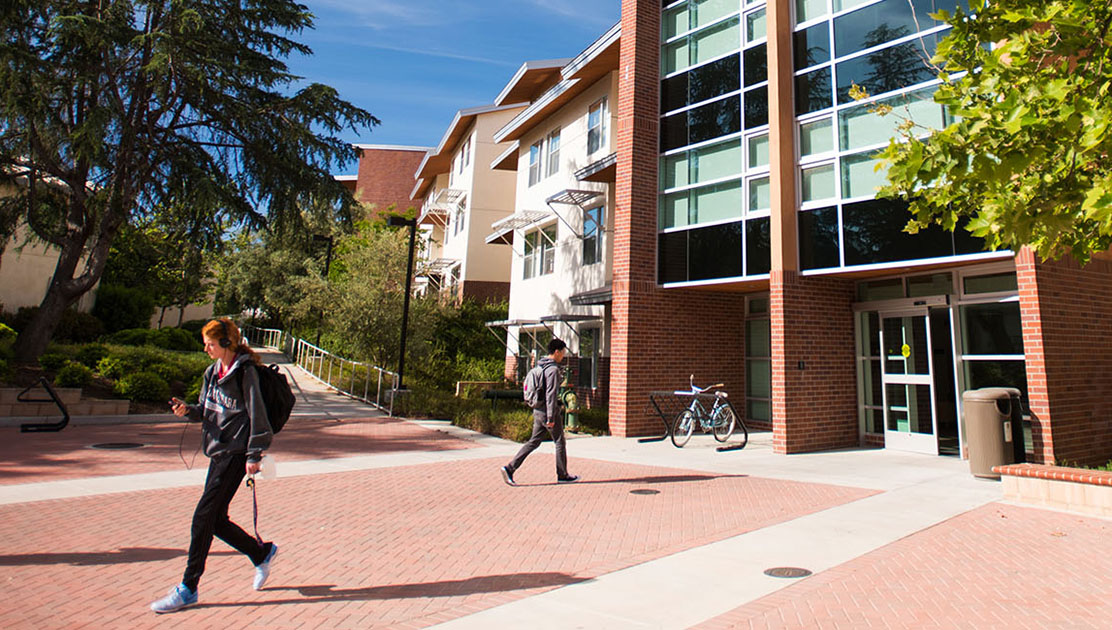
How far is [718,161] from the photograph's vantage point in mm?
14141

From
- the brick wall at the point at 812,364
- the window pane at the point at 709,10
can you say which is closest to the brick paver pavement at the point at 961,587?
the brick wall at the point at 812,364

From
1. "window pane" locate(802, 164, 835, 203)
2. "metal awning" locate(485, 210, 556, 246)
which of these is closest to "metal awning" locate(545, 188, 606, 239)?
"metal awning" locate(485, 210, 556, 246)

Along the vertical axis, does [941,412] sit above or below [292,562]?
above

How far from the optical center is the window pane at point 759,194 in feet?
42.4

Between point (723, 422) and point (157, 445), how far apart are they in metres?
10.4

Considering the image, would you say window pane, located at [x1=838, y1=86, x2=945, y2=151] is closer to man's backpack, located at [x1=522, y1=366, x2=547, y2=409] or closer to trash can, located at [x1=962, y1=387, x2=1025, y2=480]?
trash can, located at [x1=962, y1=387, x2=1025, y2=480]

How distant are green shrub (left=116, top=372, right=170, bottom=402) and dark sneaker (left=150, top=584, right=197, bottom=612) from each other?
12880 mm

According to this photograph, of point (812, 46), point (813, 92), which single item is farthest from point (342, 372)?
point (812, 46)

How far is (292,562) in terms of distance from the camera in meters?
5.01

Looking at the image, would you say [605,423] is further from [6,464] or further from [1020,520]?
[6,464]

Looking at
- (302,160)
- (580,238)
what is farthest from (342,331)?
(580,238)

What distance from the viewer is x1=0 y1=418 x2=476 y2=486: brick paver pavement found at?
875cm

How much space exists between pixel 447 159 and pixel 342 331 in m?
16.7

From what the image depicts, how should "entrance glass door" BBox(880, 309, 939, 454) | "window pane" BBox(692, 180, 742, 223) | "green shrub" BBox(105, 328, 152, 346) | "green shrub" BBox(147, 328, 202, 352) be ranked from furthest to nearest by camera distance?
"green shrub" BBox(147, 328, 202, 352) < "green shrub" BBox(105, 328, 152, 346) < "window pane" BBox(692, 180, 742, 223) < "entrance glass door" BBox(880, 309, 939, 454)
